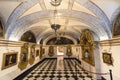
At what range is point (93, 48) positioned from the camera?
579 centimetres

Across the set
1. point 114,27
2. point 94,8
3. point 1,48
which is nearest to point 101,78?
point 114,27

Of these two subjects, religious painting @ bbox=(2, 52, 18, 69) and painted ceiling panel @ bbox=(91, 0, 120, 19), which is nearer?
painted ceiling panel @ bbox=(91, 0, 120, 19)

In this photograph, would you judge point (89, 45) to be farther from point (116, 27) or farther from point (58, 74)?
point (58, 74)

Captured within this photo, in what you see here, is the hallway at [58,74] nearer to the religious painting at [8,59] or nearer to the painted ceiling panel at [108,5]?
the religious painting at [8,59]

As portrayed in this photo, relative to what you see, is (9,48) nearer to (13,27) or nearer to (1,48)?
(1,48)

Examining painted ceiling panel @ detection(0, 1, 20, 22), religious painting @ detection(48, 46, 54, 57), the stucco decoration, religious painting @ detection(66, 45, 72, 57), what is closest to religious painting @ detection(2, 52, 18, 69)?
painted ceiling panel @ detection(0, 1, 20, 22)

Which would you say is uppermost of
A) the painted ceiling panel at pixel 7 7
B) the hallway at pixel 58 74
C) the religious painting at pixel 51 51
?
the painted ceiling panel at pixel 7 7

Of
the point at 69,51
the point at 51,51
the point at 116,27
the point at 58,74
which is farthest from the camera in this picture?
the point at 51,51

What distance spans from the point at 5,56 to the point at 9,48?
540 millimetres

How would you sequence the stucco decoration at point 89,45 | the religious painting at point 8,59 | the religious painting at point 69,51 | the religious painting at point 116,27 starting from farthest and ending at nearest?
1. the religious painting at point 69,51
2. the stucco decoration at point 89,45
3. the religious painting at point 8,59
4. the religious painting at point 116,27

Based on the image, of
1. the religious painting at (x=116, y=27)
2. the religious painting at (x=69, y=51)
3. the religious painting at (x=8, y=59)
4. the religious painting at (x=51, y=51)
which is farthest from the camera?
Answer: the religious painting at (x=51, y=51)

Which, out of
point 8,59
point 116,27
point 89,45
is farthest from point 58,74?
point 116,27

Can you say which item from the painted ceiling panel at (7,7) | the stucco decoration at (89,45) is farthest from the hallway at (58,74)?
the painted ceiling panel at (7,7)

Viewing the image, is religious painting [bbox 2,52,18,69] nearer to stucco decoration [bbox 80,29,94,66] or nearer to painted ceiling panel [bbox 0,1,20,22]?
painted ceiling panel [bbox 0,1,20,22]
